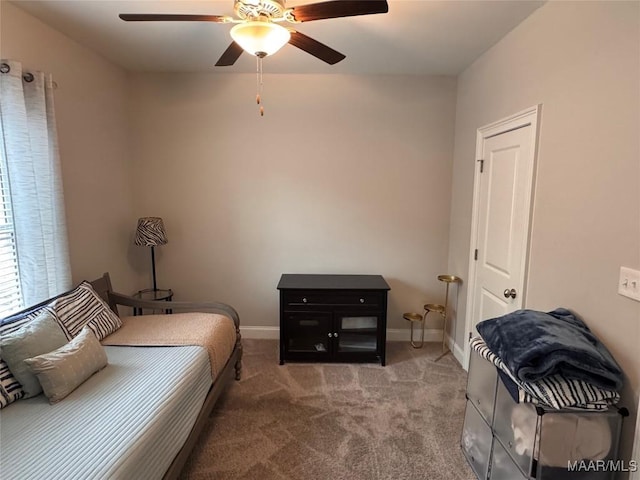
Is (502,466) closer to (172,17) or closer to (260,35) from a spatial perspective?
(260,35)

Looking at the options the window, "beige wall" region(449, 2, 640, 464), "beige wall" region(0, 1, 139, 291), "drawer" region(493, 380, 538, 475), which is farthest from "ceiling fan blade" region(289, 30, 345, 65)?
"drawer" region(493, 380, 538, 475)

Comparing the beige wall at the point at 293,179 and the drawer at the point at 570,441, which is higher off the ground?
the beige wall at the point at 293,179

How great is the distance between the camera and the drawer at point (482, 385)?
5.98 ft

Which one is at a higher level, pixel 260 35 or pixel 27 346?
pixel 260 35

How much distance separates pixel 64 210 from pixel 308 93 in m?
2.31

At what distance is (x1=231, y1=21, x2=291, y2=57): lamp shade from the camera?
1.68m

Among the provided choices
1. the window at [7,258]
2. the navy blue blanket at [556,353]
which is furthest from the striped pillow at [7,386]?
the navy blue blanket at [556,353]

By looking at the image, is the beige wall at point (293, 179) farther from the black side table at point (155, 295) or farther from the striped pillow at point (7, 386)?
the striped pillow at point (7, 386)

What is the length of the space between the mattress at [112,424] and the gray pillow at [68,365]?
4cm

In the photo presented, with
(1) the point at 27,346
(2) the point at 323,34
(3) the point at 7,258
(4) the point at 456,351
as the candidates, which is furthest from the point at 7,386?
(4) the point at 456,351

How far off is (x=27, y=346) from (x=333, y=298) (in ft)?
6.94

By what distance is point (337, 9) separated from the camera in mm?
1605

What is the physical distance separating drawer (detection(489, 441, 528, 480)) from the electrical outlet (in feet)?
2.98

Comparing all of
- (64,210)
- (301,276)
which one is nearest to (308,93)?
(301,276)
